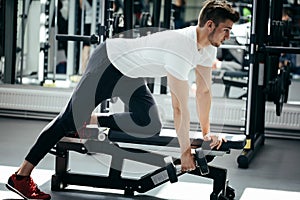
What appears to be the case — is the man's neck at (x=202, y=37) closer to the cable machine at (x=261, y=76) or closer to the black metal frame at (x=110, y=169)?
the black metal frame at (x=110, y=169)

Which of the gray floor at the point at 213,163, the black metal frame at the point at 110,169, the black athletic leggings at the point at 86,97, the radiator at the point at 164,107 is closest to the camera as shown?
the black athletic leggings at the point at 86,97

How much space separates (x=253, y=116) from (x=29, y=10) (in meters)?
3.96

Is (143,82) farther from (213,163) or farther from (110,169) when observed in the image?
(213,163)

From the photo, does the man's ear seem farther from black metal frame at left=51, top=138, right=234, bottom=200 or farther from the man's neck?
black metal frame at left=51, top=138, right=234, bottom=200

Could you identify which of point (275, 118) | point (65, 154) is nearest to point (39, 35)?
point (275, 118)

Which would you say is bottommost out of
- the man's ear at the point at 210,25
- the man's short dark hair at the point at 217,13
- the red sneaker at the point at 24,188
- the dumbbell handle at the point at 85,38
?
the red sneaker at the point at 24,188

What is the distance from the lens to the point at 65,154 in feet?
14.0

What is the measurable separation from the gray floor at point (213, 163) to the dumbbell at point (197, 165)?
1.38 ft

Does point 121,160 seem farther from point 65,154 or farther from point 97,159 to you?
point 97,159

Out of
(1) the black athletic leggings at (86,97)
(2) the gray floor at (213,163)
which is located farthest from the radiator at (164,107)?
(1) the black athletic leggings at (86,97)

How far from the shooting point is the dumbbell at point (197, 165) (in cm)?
378

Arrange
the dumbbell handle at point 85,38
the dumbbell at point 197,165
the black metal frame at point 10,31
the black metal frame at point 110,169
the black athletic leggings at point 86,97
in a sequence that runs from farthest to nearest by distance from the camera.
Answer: the black metal frame at point 10,31 → the dumbbell handle at point 85,38 → the black metal frame at point 110,169 → the black athletic leggings at point 86,97 → the dumbbell at point 197,165

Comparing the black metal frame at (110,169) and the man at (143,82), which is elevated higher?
the man at (143,82)

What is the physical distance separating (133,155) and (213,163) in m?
1.44
